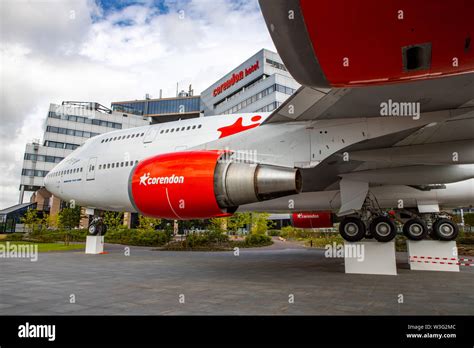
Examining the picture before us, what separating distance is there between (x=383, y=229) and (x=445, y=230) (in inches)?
102

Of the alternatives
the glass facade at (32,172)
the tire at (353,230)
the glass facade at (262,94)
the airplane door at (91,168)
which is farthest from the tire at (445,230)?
the glass facade at (32,172)

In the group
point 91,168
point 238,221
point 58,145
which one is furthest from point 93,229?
point 58,145

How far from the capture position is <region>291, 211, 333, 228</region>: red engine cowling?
13266 millimetres

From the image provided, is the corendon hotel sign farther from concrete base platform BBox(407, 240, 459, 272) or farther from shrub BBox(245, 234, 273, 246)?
concrete base platform BBox(407, 240, 459, 272)

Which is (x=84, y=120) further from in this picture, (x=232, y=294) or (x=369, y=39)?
(x=369, y=39)

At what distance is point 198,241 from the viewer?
1989 centimetres

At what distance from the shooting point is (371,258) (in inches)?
322

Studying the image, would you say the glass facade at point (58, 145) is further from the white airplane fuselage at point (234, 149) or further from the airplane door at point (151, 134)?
the airplane door at point (151, 134)

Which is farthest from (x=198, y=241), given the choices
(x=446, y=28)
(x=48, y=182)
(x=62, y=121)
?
(x=62, y=121)

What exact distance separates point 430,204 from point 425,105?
5.77 metres

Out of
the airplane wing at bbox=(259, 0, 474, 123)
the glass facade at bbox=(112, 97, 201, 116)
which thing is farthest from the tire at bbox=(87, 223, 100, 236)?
the glass facade at bbox=(112, 97, 201, 116)

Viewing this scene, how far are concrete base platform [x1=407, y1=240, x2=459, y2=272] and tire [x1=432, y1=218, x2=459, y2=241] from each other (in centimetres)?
18

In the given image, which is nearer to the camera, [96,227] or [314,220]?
[314,220]
